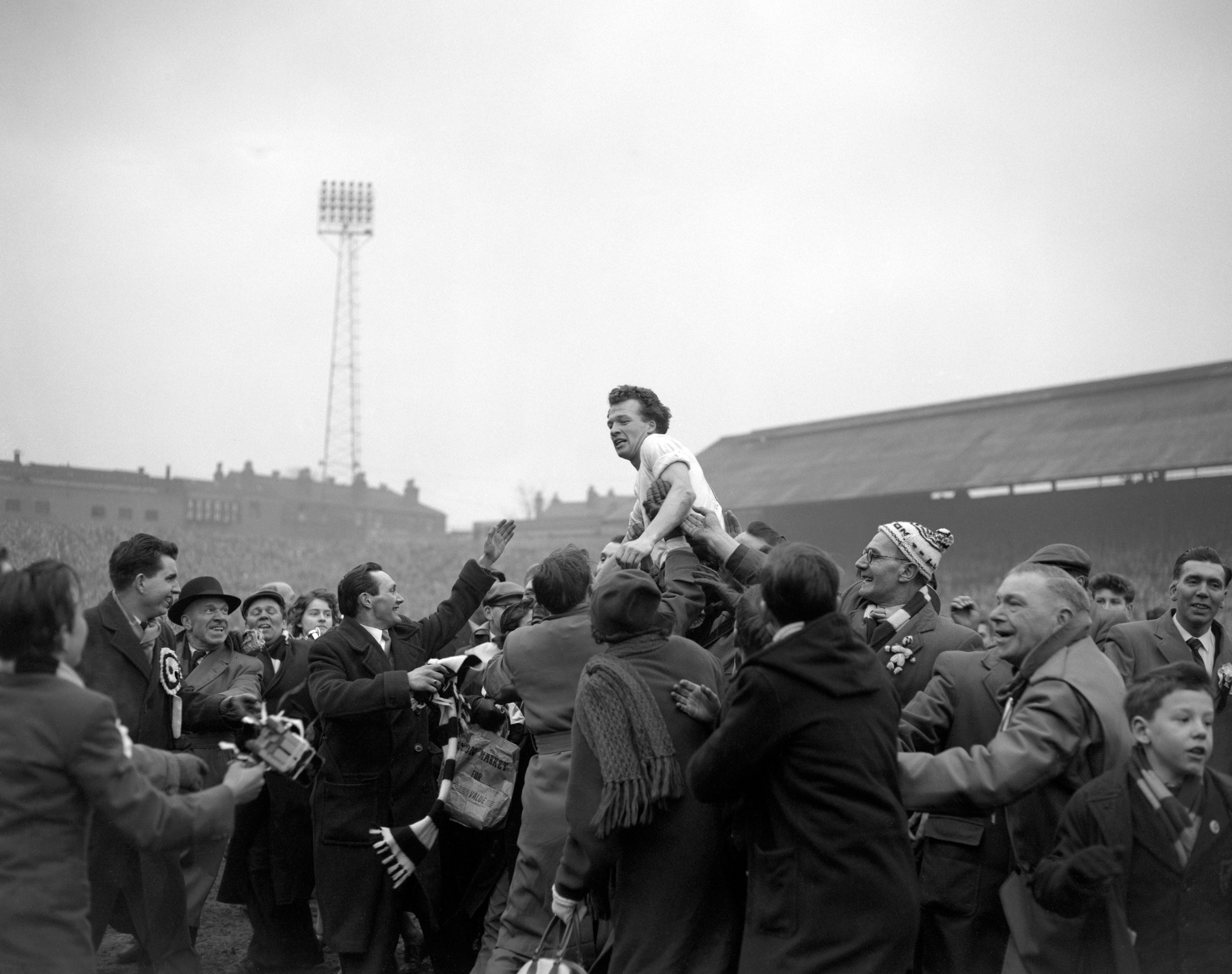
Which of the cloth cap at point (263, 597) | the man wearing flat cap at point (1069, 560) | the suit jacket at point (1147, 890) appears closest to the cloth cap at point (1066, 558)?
the man wearing flat cap at point (1069, 560)

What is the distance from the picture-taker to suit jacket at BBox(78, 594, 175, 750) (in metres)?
5.11

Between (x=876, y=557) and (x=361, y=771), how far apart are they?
279 cm

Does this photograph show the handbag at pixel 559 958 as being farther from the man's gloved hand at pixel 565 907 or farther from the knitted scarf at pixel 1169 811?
the knitted scarf at pixel 1169 811

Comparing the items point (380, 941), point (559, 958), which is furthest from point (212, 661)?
point (559, 958)

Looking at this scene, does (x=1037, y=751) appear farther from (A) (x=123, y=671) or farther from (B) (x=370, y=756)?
(A) (x=123, y=671)

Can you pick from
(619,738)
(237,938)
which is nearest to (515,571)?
(237,938)

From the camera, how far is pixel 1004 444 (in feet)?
85.8

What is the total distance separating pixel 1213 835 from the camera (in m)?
3.34

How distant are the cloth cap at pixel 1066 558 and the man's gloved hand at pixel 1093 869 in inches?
65.4

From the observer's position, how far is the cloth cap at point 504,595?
6.64 m

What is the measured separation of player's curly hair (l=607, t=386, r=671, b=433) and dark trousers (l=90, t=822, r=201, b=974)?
317 cm

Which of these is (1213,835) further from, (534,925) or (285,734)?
(285,734)

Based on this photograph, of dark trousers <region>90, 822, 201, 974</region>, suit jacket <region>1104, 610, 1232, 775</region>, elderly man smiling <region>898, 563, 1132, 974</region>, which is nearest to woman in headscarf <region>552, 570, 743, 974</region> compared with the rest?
elderly man smiling <region>898, 563, 1132, 974</region>

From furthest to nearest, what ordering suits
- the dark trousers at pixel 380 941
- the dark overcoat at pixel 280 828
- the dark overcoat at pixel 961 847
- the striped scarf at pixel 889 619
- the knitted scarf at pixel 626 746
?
the dark overcoat at pixel 280 828 < the dark trousers at pixel 380 941 < the striped scarf at pixel 889 619 < the dark overcoat at pixel 961 847 < the knitted scarf at pixel 626 746
